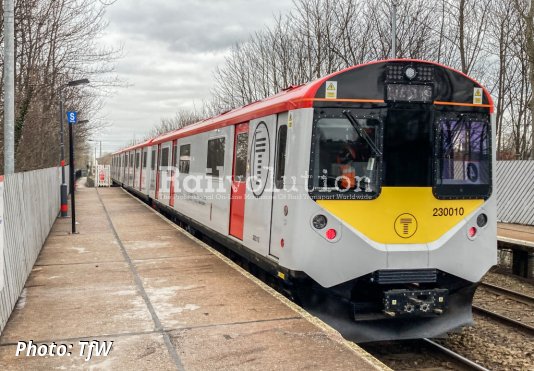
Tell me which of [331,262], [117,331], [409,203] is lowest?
[117,331]

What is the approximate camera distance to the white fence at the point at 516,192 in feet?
56.5

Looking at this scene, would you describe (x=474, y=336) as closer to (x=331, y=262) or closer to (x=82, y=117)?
(x=331, y=262)

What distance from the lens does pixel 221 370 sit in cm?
461

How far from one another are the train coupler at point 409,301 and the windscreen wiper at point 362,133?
5.19 ft

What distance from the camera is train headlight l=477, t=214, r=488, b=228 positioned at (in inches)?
262

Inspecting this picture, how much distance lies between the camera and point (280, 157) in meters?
6.93

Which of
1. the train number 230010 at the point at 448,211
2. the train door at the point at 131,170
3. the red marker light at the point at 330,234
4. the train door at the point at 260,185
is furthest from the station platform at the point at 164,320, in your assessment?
the train door at the point at 131,170

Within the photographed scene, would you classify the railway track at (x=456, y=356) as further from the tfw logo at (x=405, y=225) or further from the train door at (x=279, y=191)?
the train door at (x=279, y=191)

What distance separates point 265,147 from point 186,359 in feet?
11.2

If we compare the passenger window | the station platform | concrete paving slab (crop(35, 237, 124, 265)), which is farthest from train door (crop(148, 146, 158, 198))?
the passenger window

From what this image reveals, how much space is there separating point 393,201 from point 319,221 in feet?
3.02

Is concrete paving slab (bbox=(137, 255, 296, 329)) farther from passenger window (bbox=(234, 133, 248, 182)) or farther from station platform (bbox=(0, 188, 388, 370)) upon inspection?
passenger window (bbox=(234, 133, 248, 182))

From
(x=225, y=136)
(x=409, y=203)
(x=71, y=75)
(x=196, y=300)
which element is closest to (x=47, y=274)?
(x=196, y=300)

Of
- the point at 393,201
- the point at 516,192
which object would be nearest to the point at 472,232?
the point at 393,201
